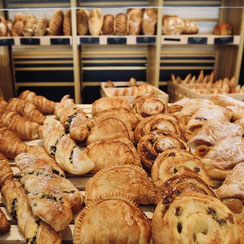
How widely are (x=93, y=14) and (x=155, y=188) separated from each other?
8.51 ft

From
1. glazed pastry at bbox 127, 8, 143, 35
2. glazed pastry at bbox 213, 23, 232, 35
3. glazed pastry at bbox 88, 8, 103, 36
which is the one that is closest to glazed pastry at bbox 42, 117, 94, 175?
glazed pastry at bbox 88, 8, 103, 36

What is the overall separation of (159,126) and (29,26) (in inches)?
94.1

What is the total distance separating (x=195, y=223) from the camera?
674 mm

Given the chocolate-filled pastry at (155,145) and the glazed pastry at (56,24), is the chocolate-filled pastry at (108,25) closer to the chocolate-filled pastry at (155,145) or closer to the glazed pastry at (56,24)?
the glazed pastry at (56,24)

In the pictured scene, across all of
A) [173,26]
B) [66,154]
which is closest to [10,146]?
[66,154]

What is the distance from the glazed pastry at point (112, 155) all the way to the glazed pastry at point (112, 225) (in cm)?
34

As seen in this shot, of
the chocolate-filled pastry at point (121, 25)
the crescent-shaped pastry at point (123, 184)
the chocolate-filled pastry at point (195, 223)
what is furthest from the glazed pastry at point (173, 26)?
the chocolate-filled pastry at point (195, 223)

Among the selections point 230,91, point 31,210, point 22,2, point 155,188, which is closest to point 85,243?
point 31,210

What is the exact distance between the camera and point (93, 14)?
3.02 metres

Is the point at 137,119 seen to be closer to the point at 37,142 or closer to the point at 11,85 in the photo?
the point at 37,142

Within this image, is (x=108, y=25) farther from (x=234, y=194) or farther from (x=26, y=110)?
(x=234, y=194)

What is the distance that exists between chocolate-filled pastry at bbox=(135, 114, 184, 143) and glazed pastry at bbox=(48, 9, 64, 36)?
216cm

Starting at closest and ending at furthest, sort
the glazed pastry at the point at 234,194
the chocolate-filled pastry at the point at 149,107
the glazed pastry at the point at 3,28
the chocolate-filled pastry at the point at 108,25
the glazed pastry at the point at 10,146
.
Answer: the glazed pastry at the point at 234,194, the glazed pastry at the point at 10,146, the chocolate-filled pastry at the point at 149,107, the glazed pastry at the point at 3,28, the chocolate-filled pastry at the point at 108,25

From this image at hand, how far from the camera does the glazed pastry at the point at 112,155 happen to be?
1115 millimetres
